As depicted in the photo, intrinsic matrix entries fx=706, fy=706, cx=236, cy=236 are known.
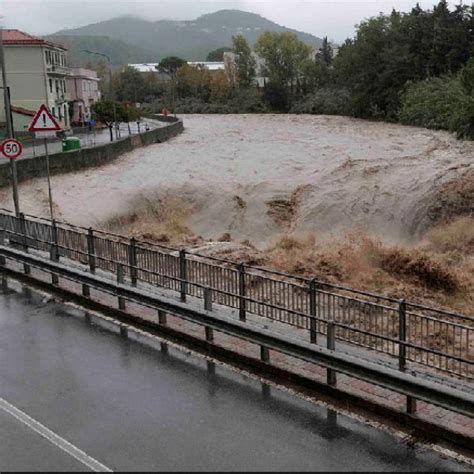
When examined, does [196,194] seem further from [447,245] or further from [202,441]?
[202,441]

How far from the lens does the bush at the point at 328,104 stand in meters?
86.3

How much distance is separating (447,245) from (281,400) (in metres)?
14.2

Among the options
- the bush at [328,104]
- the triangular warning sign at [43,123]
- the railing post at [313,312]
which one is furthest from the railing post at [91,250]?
the bush at [328,104]

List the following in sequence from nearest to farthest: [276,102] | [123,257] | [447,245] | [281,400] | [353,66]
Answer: [281,400]
[123,257]
[447,245]
[353,66]
[276,102]

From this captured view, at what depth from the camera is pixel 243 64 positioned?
13388cm

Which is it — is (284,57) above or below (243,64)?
above

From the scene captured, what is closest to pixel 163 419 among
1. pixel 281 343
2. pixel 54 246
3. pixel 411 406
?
pixel 281 343

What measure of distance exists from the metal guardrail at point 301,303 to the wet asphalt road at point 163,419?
1.00 metres


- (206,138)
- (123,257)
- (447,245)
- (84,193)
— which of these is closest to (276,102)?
(206,138)

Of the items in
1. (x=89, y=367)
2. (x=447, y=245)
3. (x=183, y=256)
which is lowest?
(x=447, y=245)

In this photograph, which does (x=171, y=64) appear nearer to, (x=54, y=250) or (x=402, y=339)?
(x=54, y=250)

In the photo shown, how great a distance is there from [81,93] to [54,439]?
84.8 m

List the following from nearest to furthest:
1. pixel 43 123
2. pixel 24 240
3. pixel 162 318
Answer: pixel 162 318, pixel 24 240, pixel 43 123

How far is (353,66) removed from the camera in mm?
81750
